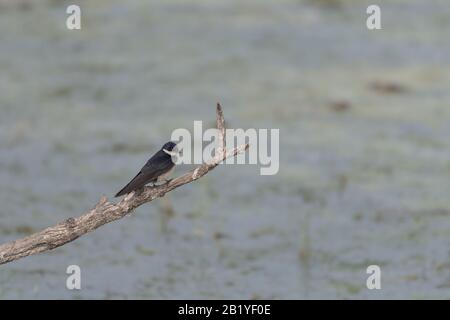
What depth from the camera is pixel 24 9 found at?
17469mm

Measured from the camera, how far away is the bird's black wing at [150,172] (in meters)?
7.86

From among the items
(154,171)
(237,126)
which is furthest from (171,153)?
(237,126)

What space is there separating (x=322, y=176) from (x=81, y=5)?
20.7 feet

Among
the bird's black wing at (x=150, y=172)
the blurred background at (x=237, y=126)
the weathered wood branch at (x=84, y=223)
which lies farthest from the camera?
the blurred background at (x=237, y=126)

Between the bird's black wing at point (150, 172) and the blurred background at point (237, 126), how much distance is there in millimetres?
2259

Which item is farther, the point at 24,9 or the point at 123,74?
the point at 24,9

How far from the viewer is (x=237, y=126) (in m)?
13.9

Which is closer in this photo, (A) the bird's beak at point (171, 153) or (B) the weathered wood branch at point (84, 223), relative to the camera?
(B) the weathered wood branch at point (84, 223)

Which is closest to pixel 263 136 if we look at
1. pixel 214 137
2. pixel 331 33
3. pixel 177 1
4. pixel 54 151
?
pixel 214 137

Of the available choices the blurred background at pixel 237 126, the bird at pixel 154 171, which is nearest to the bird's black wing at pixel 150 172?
the bird at pixel 154 171

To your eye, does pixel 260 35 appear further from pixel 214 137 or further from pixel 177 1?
pixel 214 137

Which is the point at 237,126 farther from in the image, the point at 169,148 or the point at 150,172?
the point at 150,172

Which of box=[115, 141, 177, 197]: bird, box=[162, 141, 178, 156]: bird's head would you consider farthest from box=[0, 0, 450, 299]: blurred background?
box=[115, 141, 177, 197]: bird

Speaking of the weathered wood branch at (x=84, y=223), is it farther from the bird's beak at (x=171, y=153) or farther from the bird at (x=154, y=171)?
the bird's beak at (x=171, y=153)
